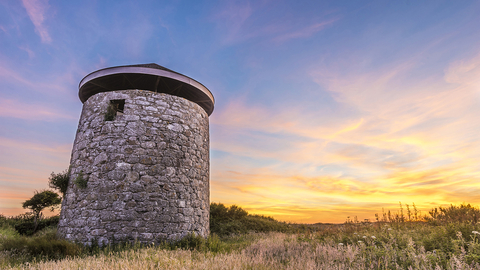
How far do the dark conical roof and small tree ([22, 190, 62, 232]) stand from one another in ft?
13.5

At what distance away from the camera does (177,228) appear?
8023mm

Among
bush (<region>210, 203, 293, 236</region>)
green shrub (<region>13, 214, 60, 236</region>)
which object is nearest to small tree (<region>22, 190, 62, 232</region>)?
green shrub (<region>13, 214, 60, 236</region>)

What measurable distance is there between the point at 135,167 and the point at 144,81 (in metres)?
3.40

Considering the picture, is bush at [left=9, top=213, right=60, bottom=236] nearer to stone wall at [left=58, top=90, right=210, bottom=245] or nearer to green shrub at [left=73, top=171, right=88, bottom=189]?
stone wall at [left=58, top=90, right=210, bottom=245]

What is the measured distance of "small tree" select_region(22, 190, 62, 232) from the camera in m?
10.5

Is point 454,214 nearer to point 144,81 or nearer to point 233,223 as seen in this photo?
point 233,223

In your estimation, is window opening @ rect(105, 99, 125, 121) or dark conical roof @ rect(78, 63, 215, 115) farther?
dark conical roof @ rect(78, 63, 215, 115)

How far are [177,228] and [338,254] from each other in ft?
15.6

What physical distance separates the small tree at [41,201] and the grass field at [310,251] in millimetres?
1614

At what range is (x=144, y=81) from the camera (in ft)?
31.6

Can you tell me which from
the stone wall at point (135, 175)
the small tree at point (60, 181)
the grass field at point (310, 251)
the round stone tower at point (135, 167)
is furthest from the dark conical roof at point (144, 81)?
the grass field at point (310, 251)

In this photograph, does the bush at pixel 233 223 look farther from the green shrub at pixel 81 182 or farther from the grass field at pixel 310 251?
the green shrub at pixel 81 182

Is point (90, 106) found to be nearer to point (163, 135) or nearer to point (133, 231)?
point (163, 135)

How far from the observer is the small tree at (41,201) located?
1053 cm
